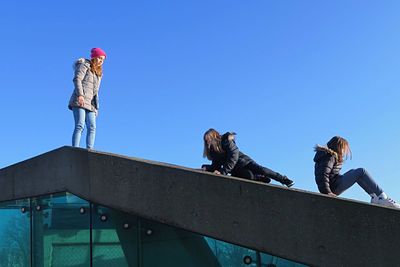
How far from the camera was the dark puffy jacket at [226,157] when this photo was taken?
7.08 m

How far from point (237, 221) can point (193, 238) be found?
0.72 meters

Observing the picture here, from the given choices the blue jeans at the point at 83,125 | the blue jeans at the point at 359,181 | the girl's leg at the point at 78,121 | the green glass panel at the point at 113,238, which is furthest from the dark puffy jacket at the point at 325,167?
the girl's leg at the point at 78,121

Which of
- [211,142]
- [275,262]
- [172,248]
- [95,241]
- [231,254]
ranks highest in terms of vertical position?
[211,142]

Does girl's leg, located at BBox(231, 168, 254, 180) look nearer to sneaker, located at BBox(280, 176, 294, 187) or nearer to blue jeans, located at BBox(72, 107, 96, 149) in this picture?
sneaker, located at BBox(280, 176, 294, 187)

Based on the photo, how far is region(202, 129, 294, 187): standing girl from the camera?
7.11m

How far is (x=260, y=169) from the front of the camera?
24.7ft

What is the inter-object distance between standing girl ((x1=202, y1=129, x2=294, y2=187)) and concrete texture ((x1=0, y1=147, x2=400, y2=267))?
3.79 ft

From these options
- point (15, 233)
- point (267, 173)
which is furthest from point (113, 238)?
point (267, 173)

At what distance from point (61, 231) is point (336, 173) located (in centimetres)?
378

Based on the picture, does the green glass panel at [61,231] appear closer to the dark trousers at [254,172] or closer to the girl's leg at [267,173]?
the dark trousers at [254,172]

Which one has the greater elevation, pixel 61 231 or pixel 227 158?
pixel 227 158

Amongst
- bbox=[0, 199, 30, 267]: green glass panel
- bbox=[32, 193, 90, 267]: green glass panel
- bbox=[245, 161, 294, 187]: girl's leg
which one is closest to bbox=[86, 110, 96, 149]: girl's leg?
bbox=[32, 193, 90, 267]: green glass panel

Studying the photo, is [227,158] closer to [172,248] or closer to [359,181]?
[172,248]

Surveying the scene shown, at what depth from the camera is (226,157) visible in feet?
23.5
